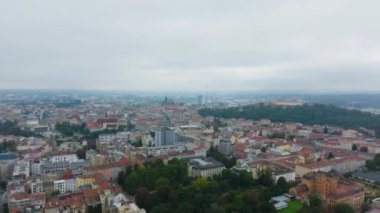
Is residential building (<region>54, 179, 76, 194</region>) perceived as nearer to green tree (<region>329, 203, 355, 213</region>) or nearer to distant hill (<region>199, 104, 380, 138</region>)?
green tree (<region>329, 203, 355, 213</region>)

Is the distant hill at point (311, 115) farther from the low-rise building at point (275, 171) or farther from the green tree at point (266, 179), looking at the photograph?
the green tree at point (266, 179)

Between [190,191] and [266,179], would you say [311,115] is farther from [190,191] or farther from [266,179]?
[190,191]

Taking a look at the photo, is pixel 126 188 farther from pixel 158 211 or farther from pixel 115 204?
pixel 158 211

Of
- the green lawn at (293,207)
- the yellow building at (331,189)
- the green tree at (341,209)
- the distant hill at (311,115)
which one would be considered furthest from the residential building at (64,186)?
the distant hill at (311,115)

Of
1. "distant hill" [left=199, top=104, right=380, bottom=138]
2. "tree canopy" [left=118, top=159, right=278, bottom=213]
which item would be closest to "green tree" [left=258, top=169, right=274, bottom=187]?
"tree canopy" [left=118, top=159, right=278, bottom=213]

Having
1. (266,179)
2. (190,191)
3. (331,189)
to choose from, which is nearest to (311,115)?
(266,179)

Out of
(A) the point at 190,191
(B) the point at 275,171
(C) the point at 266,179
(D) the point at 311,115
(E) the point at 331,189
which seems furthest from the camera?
(D) the point at 311,115

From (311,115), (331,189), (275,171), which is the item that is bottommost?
(331,189)

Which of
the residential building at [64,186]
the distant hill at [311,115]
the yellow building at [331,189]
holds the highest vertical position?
the distant hill at [311,115]

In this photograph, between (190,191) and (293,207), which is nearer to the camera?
(190,191)
